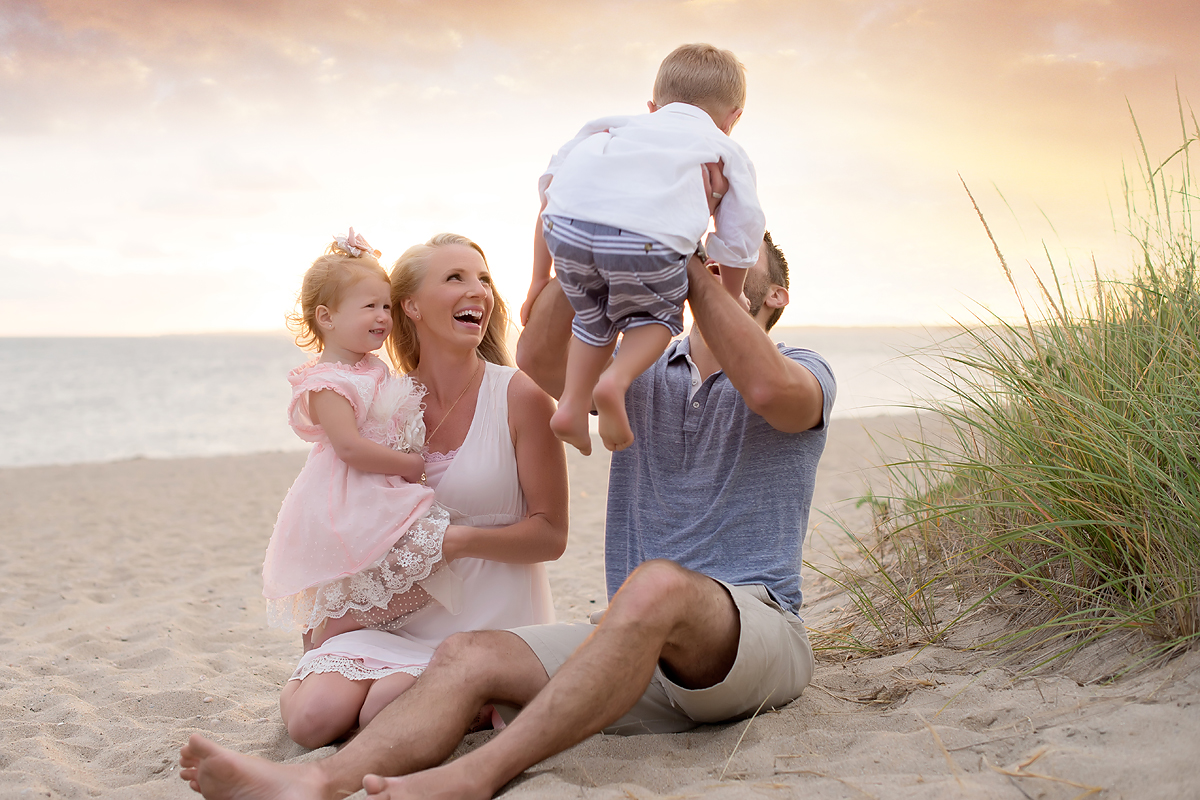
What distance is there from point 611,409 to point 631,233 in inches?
17.7

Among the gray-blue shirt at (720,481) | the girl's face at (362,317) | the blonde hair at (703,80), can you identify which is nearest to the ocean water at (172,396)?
the gray-blue shirt at (720,481)

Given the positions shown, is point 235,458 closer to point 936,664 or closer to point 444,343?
point 444,343

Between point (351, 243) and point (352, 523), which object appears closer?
point (352, 523)

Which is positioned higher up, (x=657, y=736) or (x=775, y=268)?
(x=775, y=268)

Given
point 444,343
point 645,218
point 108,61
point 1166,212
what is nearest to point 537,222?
point 645,218

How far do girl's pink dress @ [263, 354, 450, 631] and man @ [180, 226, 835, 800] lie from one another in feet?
1.32

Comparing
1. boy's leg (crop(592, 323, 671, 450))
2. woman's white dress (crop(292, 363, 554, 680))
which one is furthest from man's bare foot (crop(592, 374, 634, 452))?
woman's white dress (crop(292, 363, 554, 680))

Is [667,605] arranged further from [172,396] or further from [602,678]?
[172,396]

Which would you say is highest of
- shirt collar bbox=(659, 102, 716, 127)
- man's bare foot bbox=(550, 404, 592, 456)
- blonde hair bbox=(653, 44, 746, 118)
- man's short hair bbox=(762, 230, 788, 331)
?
blonde hair bbox=(653, 44, 746, 118)

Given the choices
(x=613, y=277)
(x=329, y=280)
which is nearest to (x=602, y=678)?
(x=613, y=277)

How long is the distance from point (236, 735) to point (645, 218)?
209cm

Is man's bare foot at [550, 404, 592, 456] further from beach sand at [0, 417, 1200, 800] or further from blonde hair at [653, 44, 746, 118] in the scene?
blonde hair at [653, 44, 746, 118]

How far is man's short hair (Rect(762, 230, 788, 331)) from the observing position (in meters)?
2.57

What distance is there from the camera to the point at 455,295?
2.67 metres
